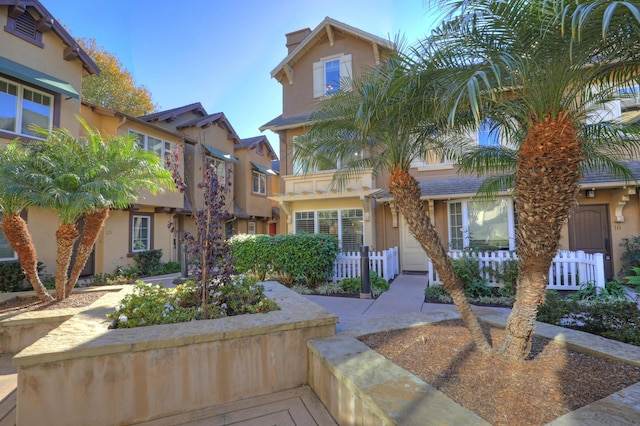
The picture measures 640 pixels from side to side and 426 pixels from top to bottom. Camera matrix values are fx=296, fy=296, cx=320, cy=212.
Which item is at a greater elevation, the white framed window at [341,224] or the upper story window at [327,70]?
the upper story window at [327,70]

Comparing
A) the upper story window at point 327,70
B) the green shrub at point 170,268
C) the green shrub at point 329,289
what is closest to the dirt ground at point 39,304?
the green shrub at point 329,289

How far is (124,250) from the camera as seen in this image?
11.9m

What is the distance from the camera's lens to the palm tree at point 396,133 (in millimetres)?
3406

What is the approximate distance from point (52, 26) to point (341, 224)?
11.8m

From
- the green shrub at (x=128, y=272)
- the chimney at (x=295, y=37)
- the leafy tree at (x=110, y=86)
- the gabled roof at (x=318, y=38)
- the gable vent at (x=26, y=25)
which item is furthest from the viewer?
the leafy tree at (x=110, y=86)

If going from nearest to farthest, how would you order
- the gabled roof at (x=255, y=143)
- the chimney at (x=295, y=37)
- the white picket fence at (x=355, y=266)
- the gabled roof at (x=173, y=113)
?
the white picket fence at (x=355, y=266) < the gabled roof at (x=173, y=113) < the chimney at (x=295, y=37) < the gabled roof at (x=255, y=143)

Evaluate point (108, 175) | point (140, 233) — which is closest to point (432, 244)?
point (108, 175)

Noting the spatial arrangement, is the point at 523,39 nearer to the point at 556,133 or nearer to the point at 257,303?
the point at 556,133

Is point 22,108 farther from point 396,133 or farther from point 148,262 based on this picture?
point 396,133

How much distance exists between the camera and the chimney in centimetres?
1411

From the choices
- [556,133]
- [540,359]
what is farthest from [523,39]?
[540,359]

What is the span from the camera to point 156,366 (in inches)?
117

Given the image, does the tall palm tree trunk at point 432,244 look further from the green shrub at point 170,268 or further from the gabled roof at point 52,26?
the gabled roof at point 52,26

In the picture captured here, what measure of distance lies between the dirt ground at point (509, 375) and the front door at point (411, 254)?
7210 millimetres
